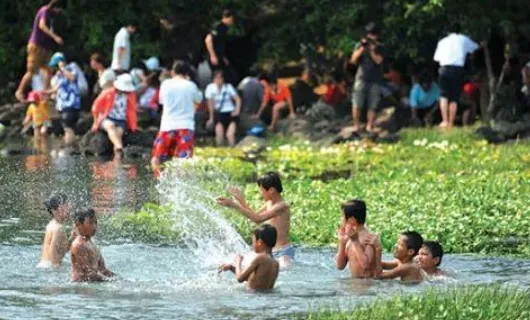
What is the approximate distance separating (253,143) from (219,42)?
3071 millimetres

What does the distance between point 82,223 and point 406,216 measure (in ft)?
15.1

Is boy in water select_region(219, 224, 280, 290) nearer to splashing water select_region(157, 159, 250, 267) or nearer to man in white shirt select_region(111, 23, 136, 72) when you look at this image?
splashing water select_region(157, 159, 250, 267)

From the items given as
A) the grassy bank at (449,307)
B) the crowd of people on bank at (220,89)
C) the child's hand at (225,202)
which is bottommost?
the grassy bank at (449,307)

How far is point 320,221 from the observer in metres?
16.9

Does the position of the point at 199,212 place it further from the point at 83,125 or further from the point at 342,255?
the point at 83,125

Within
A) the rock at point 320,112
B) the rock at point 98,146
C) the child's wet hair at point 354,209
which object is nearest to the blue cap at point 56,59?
the rock at point 98,146

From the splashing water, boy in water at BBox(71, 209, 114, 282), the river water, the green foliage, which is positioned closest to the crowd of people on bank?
the green foliage

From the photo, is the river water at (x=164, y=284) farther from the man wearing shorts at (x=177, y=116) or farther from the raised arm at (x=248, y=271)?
the man wearing shorts at (x=177, y=116)

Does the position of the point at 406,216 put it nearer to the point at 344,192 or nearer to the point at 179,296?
the point at 344,192

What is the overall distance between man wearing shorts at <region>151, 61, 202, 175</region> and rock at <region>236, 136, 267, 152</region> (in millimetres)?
3607

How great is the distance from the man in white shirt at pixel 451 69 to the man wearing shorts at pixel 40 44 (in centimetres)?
681

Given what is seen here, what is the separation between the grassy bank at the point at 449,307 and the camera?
11070 mm

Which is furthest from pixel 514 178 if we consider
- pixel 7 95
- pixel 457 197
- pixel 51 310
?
pixel 7 95

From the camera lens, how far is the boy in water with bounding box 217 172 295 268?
14.6m
